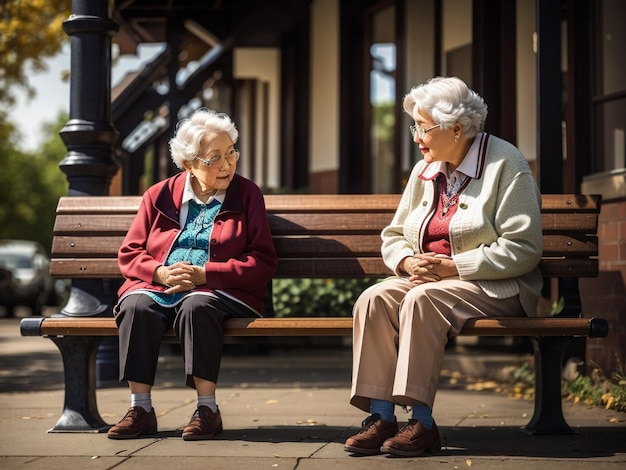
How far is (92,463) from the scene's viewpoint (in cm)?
471

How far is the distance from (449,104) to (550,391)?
4.81 ft

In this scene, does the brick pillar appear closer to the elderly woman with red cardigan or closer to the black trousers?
the elderly woman with red cardigan

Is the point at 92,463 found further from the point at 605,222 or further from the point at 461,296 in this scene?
the point at 605,222

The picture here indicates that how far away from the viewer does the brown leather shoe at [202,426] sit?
5.27 meters

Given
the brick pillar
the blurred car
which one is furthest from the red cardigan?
the blurred car

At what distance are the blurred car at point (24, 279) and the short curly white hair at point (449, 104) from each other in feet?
77.4

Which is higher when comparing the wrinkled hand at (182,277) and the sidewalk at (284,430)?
the wrinkled hand at (182,277)

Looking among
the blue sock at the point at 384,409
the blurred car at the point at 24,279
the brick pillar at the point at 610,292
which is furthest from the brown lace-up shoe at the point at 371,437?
the blurred car at the point at 24,279

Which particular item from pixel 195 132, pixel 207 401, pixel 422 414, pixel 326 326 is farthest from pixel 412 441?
pixel 195 132

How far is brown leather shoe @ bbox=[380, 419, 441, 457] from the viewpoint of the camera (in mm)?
4805

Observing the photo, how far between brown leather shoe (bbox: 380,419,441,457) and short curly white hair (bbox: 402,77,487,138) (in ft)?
4.36

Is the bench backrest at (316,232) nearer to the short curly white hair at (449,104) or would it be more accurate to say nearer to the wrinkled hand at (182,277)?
the wrinkled hand at (182,277)

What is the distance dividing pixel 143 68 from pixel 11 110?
29.1ft

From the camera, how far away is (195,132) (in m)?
5.52
